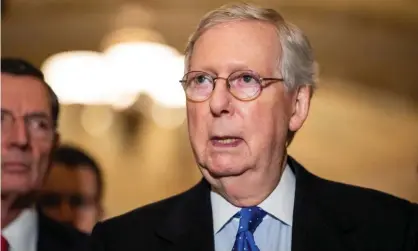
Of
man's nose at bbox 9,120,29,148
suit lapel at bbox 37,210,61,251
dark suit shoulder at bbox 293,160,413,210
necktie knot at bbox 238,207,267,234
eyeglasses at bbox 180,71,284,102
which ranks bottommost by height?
suit lapel at bbox 37,210,61,251

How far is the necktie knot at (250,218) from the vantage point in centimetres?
143

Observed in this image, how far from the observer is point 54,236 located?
164cm

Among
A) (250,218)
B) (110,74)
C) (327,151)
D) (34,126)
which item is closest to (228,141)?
(250,218)

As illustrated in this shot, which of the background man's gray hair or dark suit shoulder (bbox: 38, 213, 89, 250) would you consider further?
dark suit shoulder (bbox: 38, 213, 89, 250)

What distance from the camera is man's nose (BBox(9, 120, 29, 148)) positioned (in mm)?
1626

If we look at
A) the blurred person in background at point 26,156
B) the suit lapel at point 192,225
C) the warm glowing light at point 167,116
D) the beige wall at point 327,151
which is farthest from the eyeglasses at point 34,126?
the suit lapel at point 192,225

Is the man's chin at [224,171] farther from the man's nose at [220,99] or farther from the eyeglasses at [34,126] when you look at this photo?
the eyeglasses at [34,126]

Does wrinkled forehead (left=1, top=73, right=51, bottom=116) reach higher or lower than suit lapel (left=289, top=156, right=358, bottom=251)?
higher

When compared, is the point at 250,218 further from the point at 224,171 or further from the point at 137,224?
the point at 137,224

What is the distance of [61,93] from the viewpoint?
1649mm

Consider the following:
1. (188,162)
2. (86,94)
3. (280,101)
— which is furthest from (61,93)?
(280,101)

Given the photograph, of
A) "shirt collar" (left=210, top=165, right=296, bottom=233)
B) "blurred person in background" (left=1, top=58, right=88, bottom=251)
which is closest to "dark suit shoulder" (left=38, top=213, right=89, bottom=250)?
"blurred person in background" (left=1, top=58, right=88, bottom=251)

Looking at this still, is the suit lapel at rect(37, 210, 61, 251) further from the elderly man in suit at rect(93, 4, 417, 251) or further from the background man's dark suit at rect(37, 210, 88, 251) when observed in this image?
the elderly man in suit at rect(93, 4, 417, 251)

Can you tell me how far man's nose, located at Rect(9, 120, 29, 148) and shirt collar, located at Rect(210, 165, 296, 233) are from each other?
0.49m
